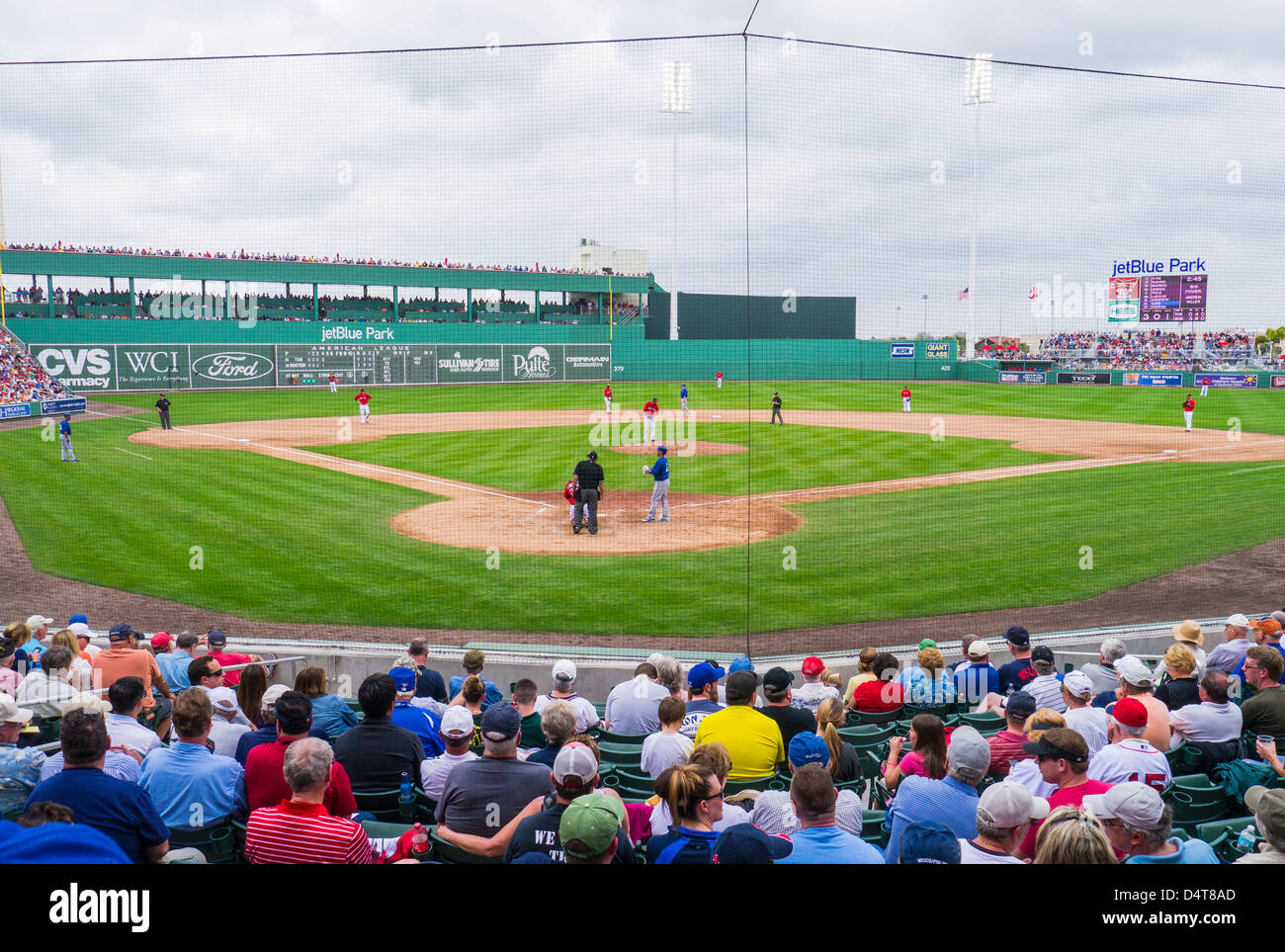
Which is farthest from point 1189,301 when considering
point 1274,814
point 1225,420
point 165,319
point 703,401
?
point 1274,814

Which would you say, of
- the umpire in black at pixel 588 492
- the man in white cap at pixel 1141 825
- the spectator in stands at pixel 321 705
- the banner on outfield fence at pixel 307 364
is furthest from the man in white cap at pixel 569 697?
the banner on outfield fence at pixel 307 364

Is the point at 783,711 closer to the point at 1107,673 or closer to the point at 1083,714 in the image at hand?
the point at 1083,714

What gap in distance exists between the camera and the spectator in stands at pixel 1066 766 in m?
4.24

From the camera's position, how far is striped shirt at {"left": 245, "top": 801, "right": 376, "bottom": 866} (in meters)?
3.70

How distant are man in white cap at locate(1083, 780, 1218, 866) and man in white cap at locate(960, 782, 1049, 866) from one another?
0.28m

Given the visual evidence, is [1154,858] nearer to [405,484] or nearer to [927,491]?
[927,491]

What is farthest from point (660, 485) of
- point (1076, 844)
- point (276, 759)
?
point (1076, 844)

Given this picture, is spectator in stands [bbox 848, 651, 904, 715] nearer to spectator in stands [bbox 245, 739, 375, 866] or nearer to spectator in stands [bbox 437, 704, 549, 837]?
spectator in stands [bbox 437, 704, 549, 837]

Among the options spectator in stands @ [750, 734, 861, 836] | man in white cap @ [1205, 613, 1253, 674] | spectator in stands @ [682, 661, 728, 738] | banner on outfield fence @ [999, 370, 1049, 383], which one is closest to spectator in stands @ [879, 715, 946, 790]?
spectator in stands @ [750, 734, 861, 836]

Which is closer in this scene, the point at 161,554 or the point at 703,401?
the point at 161,554

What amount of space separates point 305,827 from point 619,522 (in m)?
13.6

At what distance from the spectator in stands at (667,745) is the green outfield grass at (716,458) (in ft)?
48.8
